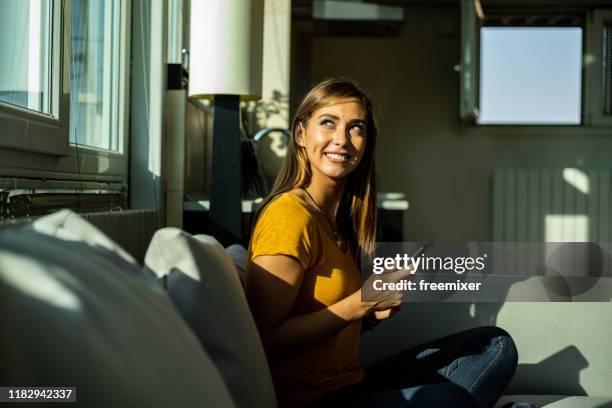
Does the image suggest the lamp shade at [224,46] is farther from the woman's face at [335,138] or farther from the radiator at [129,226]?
the woman's face at [335,138]

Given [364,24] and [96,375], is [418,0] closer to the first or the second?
[364,24]

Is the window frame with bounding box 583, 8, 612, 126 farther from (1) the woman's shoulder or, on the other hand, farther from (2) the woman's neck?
(1) the woman's shoulder

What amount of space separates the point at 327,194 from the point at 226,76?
2.65 feet

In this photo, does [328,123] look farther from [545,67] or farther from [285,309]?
[545,67]

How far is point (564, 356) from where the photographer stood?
6.63 feet

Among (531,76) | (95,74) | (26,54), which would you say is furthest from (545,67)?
(26,54)

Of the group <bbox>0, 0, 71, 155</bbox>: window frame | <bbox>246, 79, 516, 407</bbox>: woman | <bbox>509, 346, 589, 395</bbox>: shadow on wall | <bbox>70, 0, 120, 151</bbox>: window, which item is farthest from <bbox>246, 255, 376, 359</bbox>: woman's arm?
<bbox>70, 0, 120, 151</bbox>: window

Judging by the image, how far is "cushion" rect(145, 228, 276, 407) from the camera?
1.03 metres

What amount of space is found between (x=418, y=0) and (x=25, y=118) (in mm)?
4300

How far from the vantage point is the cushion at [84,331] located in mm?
691

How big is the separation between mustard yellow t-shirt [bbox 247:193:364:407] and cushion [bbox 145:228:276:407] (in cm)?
24

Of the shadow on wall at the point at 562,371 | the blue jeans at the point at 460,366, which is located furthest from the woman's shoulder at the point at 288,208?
the shadow on wall at the point at 562,371

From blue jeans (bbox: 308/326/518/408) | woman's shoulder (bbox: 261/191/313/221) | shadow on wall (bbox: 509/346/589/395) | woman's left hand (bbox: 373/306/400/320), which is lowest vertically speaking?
shadow on wall (bbox: 509/346/589/395)

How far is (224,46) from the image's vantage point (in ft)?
7.68
